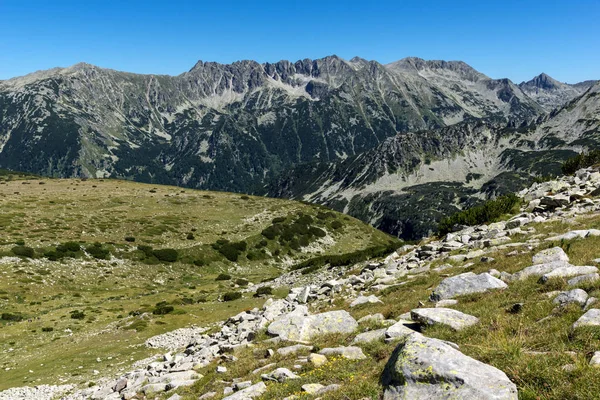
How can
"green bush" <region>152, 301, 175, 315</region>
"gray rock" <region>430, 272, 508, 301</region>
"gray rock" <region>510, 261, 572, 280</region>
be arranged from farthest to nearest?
1. "green bush" <region>152, 301, 175, 315</region>
2. "gray rock" <region>430, 272, 508, 301</region>
3. "gray rock" <region>510, 261, 572, 280</region>

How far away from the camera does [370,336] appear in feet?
40.9

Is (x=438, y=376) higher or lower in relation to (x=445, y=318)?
higher

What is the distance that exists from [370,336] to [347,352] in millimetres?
1460

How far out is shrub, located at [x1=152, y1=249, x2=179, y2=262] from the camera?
65.0 metres

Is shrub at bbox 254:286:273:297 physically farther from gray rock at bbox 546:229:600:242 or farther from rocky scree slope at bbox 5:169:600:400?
gray rock at bbox 546:229:600:242

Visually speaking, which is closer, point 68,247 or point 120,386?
point 120,386

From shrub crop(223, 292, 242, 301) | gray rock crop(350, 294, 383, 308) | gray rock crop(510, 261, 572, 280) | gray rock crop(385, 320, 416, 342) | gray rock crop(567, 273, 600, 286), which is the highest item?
gray rock crop(567, 273, 600, 286)

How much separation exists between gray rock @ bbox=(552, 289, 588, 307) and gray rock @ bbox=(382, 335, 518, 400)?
5.07m

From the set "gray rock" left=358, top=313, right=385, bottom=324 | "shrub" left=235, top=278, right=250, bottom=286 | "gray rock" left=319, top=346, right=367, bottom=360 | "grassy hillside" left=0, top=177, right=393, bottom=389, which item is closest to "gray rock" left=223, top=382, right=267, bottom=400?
"gray rock" left=319, top=346, right=367, bottom=360

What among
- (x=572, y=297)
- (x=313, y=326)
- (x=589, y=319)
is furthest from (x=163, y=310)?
(x=589, y=319)

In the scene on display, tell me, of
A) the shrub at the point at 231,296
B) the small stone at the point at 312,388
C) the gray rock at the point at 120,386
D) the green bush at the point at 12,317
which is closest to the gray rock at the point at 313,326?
the small stone at the point at 312,388

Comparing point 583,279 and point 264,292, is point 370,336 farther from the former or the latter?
point 264,292

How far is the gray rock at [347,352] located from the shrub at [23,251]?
58.9 meters

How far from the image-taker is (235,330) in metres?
21.3
